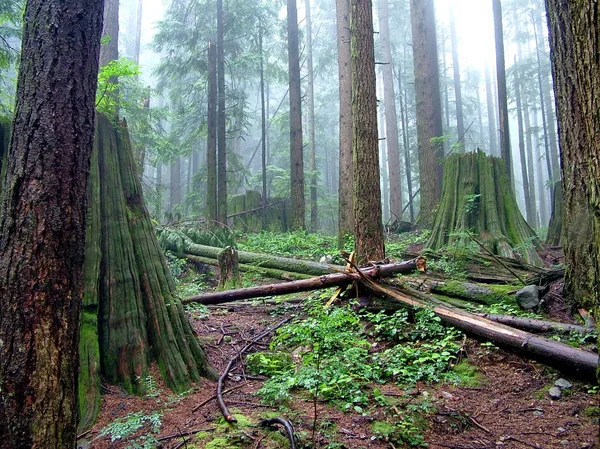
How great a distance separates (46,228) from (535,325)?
5042 millimetres

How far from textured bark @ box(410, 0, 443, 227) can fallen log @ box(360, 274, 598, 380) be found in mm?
8664

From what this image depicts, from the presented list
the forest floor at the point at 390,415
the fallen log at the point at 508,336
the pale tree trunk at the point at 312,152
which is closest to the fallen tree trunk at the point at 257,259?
the fallen log at the point at 508,336

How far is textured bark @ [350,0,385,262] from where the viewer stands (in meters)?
7.29

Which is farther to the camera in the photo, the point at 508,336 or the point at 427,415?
the point at 508,336

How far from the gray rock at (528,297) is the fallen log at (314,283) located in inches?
52.4

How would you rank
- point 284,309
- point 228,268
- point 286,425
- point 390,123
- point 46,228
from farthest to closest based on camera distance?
point 390,123 → point 228,268 → point 284,309 → point 286,425 → point 46,228

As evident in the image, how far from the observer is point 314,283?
644 cm

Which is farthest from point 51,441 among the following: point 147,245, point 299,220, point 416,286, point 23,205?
point 299,220

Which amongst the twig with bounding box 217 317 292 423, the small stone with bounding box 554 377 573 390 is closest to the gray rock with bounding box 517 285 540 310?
the small stone with bounding box 554 377 573 390

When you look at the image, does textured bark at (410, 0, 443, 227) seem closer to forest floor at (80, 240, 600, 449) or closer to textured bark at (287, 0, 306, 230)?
textured bark at (287, 0, 306, 230)

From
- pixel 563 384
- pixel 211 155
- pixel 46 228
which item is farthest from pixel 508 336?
pixel 211 155

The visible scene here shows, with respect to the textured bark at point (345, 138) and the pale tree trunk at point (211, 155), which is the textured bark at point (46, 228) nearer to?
the textured bark at point (345, 138)

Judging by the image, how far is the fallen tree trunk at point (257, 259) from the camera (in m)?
8.66

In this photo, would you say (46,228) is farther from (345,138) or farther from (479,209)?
(345,138)
